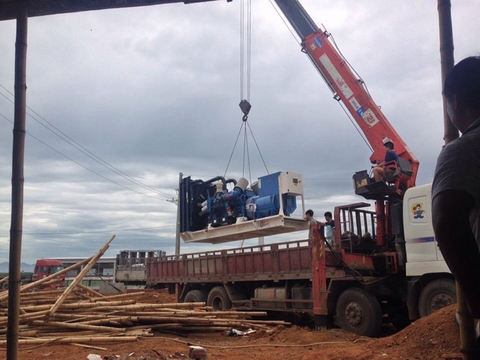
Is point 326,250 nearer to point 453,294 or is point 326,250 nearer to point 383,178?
point 383,178

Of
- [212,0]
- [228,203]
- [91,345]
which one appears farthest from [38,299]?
[212,0]

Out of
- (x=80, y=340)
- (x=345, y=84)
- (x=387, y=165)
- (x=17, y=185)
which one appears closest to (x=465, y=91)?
(x=17, y=185)

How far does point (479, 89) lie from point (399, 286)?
961cm

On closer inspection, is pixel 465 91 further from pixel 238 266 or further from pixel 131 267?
pixel 131 267

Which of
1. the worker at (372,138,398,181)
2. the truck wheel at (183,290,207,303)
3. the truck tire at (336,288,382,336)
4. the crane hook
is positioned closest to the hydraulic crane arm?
the worker at (372,138,398,181)

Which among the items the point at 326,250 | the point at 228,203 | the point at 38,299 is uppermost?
the point at 228,203

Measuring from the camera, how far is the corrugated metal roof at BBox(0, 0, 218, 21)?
11.0 feet

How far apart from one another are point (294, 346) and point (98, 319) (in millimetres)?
3877

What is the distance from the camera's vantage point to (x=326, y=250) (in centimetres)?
1109

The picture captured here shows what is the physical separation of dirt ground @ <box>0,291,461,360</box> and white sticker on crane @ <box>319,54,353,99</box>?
6.25 meters

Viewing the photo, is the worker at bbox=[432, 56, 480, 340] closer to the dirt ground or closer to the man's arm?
the man's arm

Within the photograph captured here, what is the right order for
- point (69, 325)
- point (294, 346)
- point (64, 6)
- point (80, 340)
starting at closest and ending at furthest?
point (64, 6), point (80, 340), point (69, 325), point (294, 346)

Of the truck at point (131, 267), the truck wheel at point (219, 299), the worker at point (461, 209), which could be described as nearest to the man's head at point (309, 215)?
the truck wheel at point (219, 299)

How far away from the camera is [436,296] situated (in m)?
9.17
